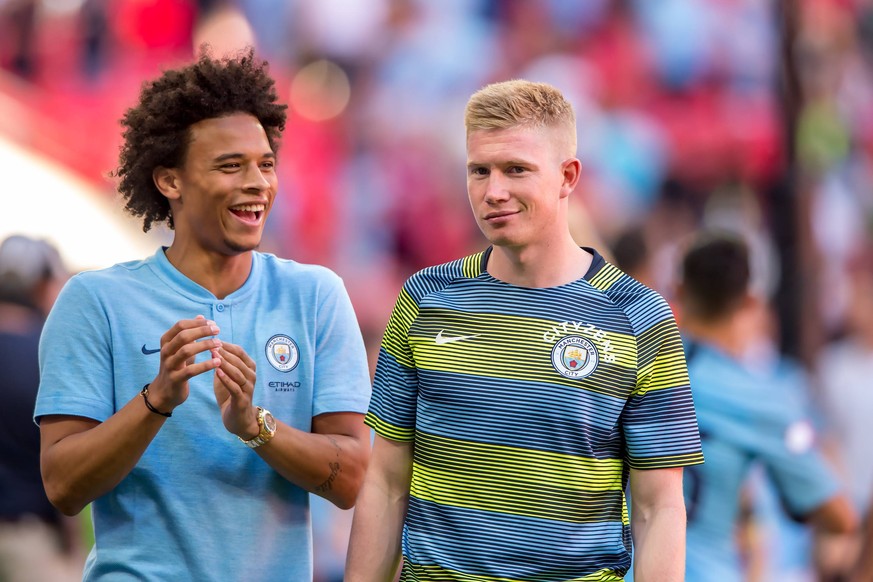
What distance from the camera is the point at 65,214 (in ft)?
27.2

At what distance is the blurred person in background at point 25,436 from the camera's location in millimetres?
5715

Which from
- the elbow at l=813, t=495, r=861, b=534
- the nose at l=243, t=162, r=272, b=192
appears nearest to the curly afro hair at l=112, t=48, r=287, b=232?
the nose at l=243, t=162, r=272, b=192

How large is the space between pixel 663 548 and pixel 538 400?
42 cm

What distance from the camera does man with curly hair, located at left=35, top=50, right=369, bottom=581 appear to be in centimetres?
302

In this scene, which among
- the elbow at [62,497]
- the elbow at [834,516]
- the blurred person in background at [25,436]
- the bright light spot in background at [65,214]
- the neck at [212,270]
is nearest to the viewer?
the elbow at [62,497]

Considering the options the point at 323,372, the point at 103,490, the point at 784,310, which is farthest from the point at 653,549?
the point at 784,310

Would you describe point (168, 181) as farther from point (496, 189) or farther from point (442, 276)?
point (496, 189)

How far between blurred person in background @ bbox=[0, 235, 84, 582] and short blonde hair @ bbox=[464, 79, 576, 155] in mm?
3372

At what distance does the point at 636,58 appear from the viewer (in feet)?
29.9

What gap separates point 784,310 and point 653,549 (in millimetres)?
6512

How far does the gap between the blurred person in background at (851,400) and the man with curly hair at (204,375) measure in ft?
17.9

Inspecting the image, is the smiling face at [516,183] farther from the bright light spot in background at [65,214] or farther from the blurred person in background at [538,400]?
the bright light spot in background at [65,214]

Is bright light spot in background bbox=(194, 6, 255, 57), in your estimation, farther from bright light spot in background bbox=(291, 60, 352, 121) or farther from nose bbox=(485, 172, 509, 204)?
nose bbox=(485, 172, 509, 204)

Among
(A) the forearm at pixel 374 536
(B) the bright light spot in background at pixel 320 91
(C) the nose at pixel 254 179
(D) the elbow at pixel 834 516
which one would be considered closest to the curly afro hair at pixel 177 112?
(C) the nose at pixel 254 179
